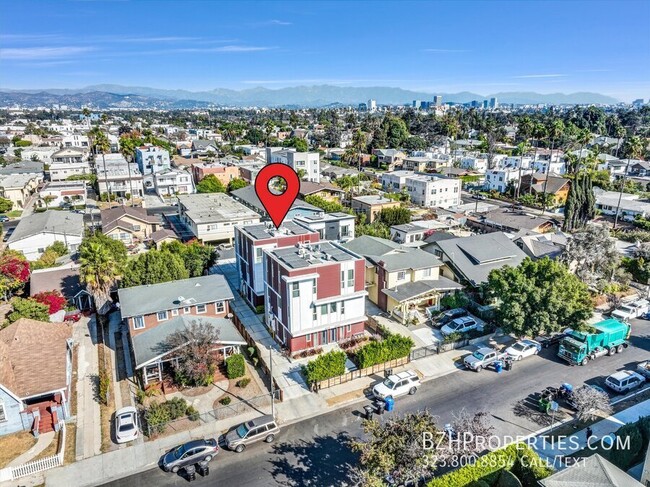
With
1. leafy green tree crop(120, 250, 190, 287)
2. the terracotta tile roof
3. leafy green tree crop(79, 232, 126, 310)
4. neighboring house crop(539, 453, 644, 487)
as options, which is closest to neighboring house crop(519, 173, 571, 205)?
leafy green tree crop(120, 250, 190, 287)

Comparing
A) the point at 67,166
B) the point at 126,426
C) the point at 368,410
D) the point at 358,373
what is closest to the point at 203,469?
the point at 126,426

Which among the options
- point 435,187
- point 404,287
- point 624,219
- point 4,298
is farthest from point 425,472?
point 624,219

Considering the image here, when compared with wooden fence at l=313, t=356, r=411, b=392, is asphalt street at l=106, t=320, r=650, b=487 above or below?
below

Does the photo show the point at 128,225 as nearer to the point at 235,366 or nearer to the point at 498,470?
the point at 235,366

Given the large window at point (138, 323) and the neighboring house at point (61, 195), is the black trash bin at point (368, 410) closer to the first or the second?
the large window at point (138, 323)

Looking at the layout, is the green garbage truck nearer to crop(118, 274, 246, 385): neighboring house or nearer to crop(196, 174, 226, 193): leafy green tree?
crop(118, 274, 246, 385): neighboring house

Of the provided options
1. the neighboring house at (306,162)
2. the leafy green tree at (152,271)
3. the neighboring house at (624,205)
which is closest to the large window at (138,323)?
the leafy green tree at (152,271)

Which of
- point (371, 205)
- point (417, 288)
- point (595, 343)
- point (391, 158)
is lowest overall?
point (595, 343)
